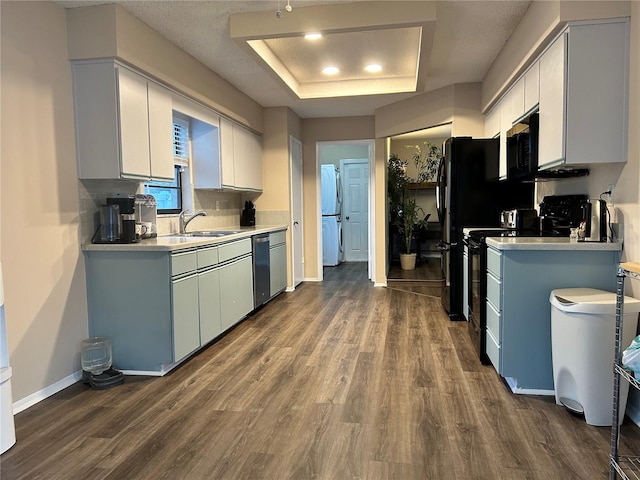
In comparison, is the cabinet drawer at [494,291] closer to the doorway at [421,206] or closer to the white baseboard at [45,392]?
the white baseboard at [45,392]

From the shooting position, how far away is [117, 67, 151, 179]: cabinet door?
290 centimetres

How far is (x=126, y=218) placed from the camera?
3.04 m

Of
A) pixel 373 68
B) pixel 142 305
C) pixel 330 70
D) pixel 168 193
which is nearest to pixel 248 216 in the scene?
pixel 168 193

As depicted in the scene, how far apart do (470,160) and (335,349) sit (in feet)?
7.03

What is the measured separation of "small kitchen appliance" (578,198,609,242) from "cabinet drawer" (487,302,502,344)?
0.68 meters

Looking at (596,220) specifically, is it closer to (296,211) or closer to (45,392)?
(45,392)

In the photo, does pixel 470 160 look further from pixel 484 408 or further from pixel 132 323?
pixel 132 323

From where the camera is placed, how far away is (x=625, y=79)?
2383 millimetres

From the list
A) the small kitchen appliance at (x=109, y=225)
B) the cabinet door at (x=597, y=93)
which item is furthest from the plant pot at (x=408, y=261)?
the small kitchen appliance at (x=109, y=225)

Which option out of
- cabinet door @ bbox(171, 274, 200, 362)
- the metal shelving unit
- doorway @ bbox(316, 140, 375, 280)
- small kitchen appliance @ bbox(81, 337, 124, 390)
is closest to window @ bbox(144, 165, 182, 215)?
cabinet door @ bbox(171, 274, 200, 362)

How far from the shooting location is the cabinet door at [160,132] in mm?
3234

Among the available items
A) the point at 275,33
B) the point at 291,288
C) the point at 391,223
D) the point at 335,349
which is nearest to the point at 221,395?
the point at 335,349

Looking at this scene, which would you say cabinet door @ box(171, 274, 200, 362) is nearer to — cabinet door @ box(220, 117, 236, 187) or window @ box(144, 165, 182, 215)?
window @ box(144, 165, 182, 215)

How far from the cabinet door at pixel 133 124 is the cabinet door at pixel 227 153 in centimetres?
138
